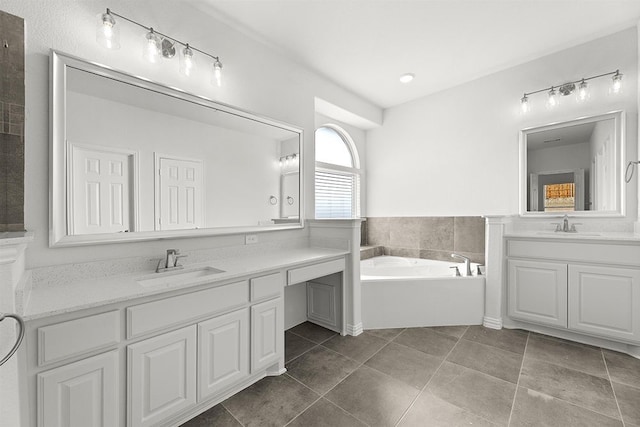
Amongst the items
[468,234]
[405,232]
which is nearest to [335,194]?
[405,232]

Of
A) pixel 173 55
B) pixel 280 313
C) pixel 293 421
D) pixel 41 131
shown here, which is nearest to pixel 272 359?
pixel 280 313

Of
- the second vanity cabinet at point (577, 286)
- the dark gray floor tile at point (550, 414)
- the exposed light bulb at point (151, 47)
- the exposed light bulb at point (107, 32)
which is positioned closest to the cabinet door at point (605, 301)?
the second vanity cabinet at point (577, 286)

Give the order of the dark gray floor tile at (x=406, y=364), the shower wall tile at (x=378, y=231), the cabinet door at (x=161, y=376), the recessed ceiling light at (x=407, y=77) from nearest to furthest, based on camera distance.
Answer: the cabinet door at (x=161, y=376) < the dark gray floor tile at (x=406, y=364) < the recessed ceiling light at (x=407, y=77) < the shower wall tile at (x=378, y=231)

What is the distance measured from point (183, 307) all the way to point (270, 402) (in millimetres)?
838

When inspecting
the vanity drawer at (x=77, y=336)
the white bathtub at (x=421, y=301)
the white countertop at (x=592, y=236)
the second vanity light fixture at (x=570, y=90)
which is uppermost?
the second vanity light fixture at (x=570, y=90)

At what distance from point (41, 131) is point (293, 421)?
213cm

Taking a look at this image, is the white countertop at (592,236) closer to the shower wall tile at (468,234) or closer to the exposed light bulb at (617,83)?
the shower wall tile at (468,234)

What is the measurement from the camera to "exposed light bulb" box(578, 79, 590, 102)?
254 cm

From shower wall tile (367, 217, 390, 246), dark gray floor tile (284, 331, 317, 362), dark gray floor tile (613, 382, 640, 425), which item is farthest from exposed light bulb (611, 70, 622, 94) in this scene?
dark gray floor tile (284, 331, 317, 362)

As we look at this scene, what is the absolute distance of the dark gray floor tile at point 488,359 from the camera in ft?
6.27

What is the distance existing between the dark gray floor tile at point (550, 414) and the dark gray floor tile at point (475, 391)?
53 millimetres

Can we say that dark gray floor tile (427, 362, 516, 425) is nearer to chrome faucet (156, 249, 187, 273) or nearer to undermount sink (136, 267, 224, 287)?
undermount sink (136, 267, 224, 287)

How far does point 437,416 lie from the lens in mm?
1518

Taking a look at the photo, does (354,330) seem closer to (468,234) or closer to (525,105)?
(468,234)
